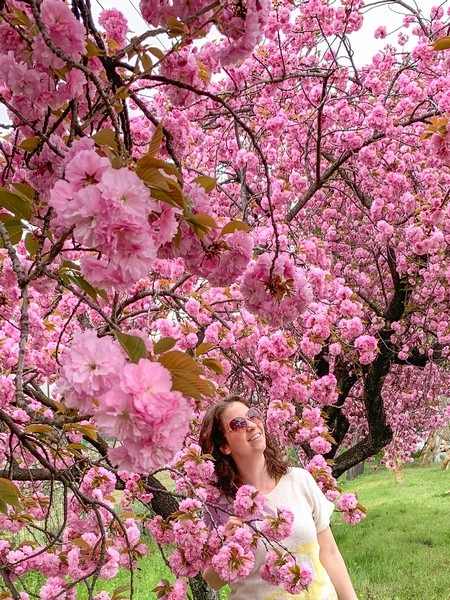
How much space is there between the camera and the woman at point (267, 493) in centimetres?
202

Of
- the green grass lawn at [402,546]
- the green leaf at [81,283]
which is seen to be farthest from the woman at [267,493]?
the green grass lawn at [402,546]

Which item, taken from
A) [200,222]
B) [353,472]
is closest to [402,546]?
[200,222]

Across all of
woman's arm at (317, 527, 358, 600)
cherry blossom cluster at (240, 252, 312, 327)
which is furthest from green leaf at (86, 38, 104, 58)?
woman's arm at (317, 527, 358, 600)

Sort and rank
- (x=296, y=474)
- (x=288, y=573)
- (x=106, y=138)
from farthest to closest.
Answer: (x=296, y=474) → (x=288, y=573) → (x=106, y=138)

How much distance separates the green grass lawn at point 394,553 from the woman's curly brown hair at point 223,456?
8.54ft

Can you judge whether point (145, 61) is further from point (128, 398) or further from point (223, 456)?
point (223, 456)

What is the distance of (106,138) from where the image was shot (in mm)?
874

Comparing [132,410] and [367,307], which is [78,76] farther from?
[367,307]

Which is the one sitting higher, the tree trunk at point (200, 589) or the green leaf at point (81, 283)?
the green leaf at point (81, 283)

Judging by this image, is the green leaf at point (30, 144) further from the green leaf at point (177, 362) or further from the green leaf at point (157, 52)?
the green leaf at point (177, 362)

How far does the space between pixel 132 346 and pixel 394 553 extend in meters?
7.28

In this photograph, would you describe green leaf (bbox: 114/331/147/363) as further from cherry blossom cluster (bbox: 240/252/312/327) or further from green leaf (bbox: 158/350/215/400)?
cherry blossom cluster (bbox: 240/252/312/327)

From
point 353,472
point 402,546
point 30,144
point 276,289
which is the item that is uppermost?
point 30,144

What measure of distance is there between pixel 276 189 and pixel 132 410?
396 centimetres
